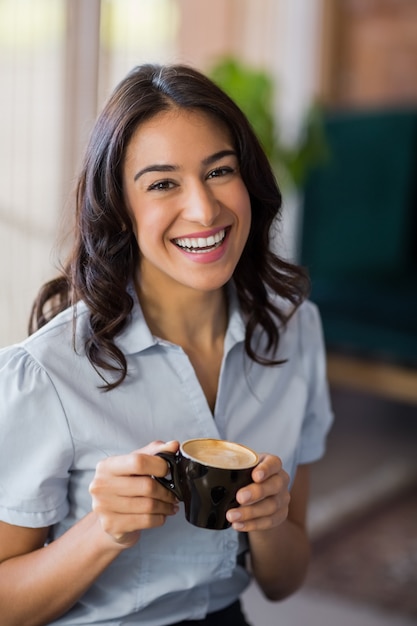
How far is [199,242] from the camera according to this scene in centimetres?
114

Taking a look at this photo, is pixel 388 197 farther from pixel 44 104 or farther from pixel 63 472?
pixel 63 472

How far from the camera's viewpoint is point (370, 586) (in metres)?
2.29

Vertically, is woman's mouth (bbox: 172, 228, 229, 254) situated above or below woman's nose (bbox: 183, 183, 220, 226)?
below

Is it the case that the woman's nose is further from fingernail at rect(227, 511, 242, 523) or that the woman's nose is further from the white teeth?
fingernail at rect(227, 511, 242, 523)

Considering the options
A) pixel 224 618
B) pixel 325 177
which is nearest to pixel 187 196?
pixel 224 618

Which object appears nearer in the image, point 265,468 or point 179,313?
point 265,468

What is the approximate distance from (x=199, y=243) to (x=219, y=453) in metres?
0.30

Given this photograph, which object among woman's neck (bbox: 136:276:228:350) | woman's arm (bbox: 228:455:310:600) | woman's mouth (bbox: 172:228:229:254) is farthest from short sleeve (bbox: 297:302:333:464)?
woman's mouth (bbox: 172:228:229:254)

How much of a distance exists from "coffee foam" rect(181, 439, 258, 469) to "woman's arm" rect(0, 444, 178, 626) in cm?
4

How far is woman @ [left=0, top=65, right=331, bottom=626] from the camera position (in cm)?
105

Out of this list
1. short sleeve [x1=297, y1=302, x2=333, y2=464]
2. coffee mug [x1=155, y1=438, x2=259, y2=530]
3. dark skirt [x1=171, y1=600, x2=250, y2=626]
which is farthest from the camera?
short sleeve [x1=297, y1=302, x2=333, y2=464]

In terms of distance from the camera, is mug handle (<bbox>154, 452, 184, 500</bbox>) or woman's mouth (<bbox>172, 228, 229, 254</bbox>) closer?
mug handle (<bbox>154, 452, 184, 500</bbox>)

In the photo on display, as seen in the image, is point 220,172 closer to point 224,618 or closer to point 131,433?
point 131,433

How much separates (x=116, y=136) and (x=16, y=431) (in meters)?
0.41
